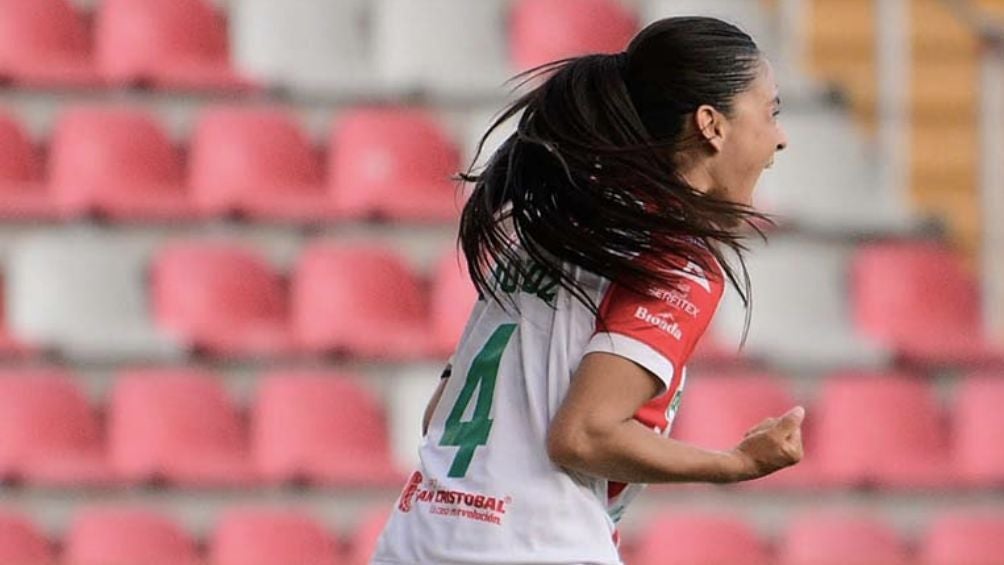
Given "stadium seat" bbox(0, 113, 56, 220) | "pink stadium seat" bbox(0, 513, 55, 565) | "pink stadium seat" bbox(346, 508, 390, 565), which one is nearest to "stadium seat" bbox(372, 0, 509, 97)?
"stadium seat" bbox(0, 113, 56, 220)

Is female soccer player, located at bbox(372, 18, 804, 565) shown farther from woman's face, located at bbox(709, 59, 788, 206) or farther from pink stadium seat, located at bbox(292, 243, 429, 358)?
pink stadium seat, located at bbox(292, 243, 429, 358)

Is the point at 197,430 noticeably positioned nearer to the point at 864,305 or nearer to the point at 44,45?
the point at 44,45

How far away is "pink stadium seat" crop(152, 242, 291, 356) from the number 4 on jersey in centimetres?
399

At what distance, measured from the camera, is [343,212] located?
716 cm

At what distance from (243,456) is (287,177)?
107cm

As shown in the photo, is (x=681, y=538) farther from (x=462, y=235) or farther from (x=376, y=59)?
(x=462, y=235)

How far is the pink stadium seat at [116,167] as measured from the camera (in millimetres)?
7031

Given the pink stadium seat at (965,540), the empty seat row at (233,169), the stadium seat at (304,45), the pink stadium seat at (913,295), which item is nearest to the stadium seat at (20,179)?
the empty seat row at (233,169)

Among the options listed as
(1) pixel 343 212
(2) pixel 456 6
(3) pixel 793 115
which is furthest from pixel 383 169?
(3) pixel 793 115

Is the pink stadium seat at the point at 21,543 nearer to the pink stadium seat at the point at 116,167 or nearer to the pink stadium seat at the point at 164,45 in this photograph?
the pink stadium seat at the point at 116,167

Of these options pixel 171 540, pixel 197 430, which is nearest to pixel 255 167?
pixel 197 430

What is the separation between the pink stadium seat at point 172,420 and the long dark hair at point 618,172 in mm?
3760

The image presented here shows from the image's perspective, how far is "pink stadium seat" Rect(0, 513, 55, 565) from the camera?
6.15 metres

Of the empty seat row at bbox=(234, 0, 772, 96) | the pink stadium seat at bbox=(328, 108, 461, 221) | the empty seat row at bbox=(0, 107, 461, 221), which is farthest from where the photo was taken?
the empty seat row at bbox=(234, 0, 772, 96)
